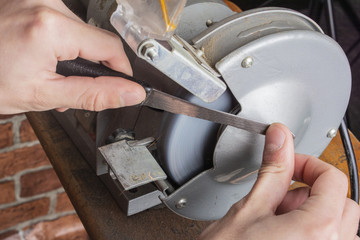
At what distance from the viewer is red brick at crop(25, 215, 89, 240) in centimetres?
132

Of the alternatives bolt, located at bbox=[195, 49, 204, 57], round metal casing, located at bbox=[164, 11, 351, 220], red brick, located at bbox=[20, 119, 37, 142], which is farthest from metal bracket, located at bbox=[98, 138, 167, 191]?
red brick, located at bbox=[20, 119, 37, 142]

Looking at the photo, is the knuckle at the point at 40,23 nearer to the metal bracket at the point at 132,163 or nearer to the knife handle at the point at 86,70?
the knife handle at the point at 86,70

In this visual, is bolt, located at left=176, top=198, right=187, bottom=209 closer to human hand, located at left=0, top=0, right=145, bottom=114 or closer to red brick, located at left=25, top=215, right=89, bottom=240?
human hand, located at left=0, top=0, right=145, bottom=114

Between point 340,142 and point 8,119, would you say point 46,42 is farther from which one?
point 8,119

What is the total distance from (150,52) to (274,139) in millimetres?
205

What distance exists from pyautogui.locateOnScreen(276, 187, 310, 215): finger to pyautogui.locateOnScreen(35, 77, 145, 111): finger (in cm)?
24

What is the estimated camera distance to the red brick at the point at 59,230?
52.1 inches

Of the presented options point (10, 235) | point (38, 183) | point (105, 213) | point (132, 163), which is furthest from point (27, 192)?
point (132, 163)

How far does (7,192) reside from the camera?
1.29 meters

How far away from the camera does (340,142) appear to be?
2.77 feet

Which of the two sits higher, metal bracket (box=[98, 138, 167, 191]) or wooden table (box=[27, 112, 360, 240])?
metal bracket (box=[98, 138, 167, 191])

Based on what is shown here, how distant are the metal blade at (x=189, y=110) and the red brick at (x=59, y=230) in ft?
3.18

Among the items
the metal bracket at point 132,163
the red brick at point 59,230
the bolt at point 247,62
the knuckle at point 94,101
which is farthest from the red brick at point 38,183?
the bolt at point 247,62

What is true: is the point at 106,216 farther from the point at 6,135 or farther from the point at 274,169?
the point at 6,135
